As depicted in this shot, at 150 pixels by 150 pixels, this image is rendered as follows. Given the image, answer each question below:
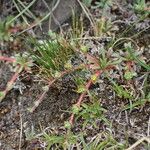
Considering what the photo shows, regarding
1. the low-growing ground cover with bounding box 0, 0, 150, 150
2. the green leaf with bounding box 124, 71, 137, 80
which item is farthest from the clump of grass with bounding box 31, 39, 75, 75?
the green leaf with bounding box 124, 71, 137, 80

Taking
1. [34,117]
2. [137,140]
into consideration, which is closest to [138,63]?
[137,140]

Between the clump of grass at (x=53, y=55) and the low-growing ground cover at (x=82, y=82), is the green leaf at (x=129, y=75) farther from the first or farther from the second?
the clump of grass at (x=53, y=55)

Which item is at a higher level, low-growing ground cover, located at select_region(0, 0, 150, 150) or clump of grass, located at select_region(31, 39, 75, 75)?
clump of grass, located at select_region(31, 39, 75, 75)

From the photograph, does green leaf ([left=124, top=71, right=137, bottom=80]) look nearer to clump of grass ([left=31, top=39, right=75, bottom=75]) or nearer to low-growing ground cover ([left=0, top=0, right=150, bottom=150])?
low-growing ground cover ([left=0, top=0, right=150, bottom=150])

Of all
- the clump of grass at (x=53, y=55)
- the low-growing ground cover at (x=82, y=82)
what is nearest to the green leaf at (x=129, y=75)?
the low-growing ground cover at (x=82, y=82)

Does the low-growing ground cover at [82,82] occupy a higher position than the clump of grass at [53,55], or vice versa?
the clump of grass at [53,55]

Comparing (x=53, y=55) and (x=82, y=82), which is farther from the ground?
(x=53, y=55)

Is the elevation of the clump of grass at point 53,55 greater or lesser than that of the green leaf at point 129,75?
greater

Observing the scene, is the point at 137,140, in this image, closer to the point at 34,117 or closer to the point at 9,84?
the point at 34,117

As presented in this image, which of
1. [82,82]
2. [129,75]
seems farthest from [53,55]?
[129,75]

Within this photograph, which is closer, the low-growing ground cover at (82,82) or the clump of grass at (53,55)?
the low-growing ground cover at (82,82)

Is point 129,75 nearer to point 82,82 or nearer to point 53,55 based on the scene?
point 82,82
